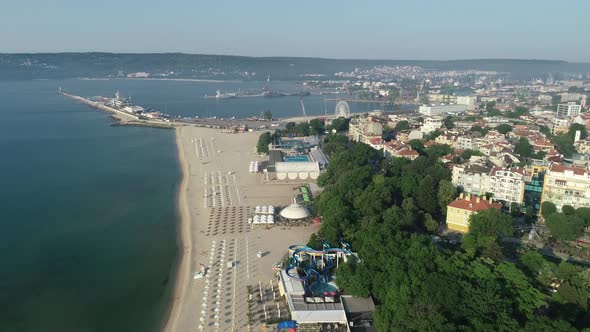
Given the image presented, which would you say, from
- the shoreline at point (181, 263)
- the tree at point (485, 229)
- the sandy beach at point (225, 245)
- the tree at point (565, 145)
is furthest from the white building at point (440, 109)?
the tree at point (485, 229)

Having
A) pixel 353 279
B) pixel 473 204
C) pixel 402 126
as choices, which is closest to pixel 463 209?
pixel 473 204

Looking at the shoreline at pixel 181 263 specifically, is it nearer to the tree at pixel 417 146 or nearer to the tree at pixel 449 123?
the tree at pixel 417 146

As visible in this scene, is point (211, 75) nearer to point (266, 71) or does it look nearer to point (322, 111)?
point (266, 71)

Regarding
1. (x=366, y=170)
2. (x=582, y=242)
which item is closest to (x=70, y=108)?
(x=366, y=170)

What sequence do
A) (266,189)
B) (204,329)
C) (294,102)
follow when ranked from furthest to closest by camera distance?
(294,102)
(266,189)
(204,329)

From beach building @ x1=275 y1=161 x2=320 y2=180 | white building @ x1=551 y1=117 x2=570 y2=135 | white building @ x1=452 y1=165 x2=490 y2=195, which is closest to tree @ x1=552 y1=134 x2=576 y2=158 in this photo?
white building @ x1=551 y1=117 x2=570 y2=135

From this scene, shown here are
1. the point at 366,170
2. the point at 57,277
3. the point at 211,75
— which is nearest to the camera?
the point at 57,277

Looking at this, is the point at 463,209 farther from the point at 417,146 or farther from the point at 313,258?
the point at 417,146
